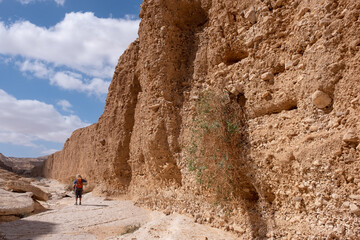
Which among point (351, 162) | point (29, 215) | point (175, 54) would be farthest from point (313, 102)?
point (29, 215)

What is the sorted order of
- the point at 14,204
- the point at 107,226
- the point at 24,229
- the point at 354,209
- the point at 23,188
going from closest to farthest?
the point at 354,209, the point at 24,229, the point at 107,226, the point at 14,204, the point at 23,188

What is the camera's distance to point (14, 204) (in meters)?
7.65

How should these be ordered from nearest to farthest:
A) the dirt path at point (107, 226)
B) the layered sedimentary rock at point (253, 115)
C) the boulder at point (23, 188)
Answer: the layered sedimentary rock at point (253, 115), the dirt path at point (107, 226), the boulder at point (23, 188)

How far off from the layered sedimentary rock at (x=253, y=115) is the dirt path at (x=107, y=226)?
14.0 inches

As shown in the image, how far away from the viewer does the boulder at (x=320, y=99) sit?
11.6 ft

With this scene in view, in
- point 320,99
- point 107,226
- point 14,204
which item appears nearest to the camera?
point 320,99

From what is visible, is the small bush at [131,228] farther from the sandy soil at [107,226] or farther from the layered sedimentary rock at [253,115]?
the layered sedimentary rock at [253,115]

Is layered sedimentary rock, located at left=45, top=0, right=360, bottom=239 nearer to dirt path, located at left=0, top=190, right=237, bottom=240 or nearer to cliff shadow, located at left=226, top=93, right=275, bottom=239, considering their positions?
cliff shadow, located at left=226, top=93, right=275, bottom=239

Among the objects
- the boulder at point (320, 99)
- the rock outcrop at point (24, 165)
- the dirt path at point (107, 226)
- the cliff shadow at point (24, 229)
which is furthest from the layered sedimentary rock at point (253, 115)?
the rock outcrop at point (24, 165)

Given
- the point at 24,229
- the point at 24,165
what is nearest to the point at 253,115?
the point at 24,229

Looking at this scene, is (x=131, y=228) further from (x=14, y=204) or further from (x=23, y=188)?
(x=23, y=188)

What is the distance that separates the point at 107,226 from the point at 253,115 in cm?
385

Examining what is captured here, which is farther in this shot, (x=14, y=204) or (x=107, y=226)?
(x=14, y=204)

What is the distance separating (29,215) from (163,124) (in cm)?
442
